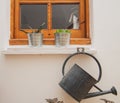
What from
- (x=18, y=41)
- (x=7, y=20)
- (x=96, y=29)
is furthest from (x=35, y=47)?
(x=96, y=29)

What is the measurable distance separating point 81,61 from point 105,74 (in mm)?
166

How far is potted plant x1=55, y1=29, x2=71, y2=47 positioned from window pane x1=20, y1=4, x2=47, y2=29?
0.47ft

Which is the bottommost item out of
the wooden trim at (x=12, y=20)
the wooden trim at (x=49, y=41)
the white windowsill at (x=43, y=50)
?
the white windowsill at (x=43, y=50)

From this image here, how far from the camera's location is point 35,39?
1382mm

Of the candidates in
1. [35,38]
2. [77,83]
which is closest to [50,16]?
[35,38]

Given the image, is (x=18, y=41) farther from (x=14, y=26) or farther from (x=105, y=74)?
(x=105, y=74)

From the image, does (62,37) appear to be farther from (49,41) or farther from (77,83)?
(77,83)

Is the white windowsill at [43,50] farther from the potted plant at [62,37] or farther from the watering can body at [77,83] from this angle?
the watering can body at [77,83]

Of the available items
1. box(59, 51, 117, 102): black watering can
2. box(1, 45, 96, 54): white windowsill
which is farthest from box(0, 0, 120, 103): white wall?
box(59, 51, 117, 102): black watering can

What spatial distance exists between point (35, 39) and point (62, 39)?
17cm

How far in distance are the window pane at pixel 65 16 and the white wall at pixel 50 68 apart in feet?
0.56

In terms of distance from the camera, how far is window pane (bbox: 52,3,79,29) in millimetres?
1502

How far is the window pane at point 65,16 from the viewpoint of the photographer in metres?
1.50

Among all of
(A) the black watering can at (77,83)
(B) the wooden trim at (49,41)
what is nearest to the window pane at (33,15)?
(B) the wooden trim at (49,41)
